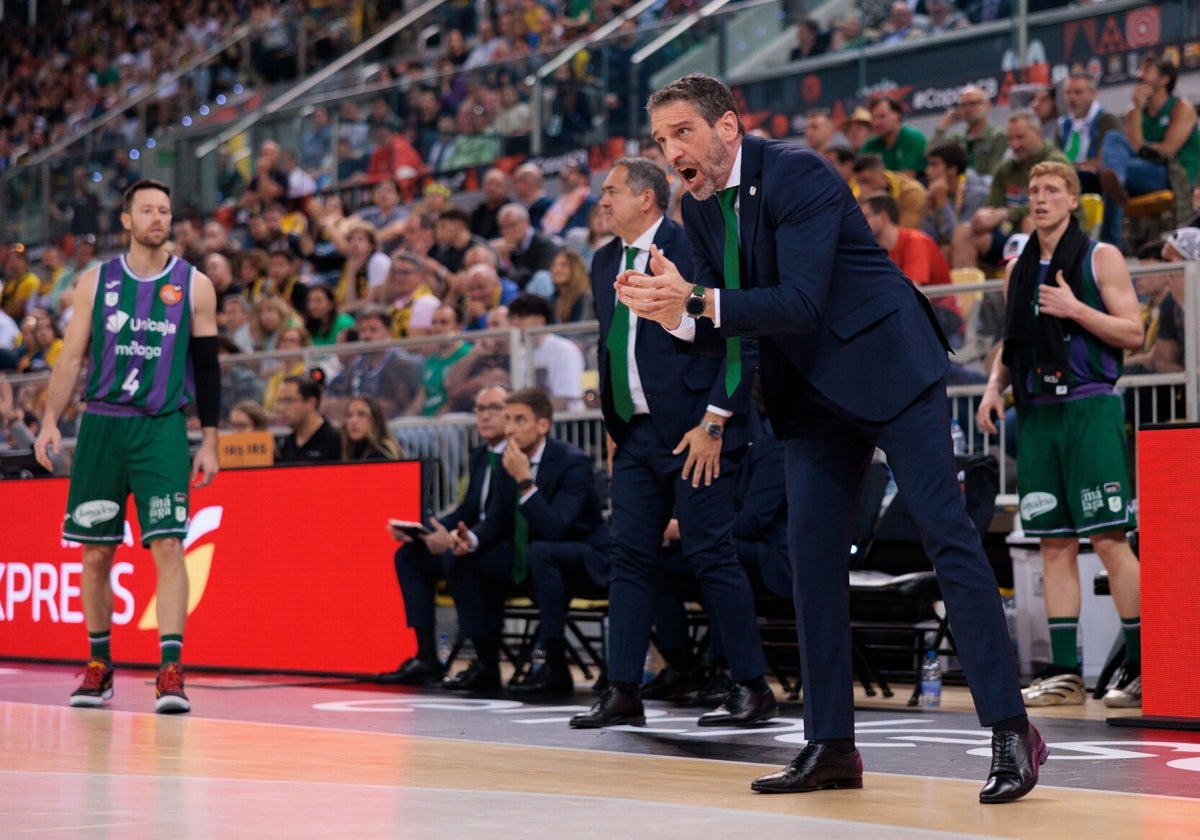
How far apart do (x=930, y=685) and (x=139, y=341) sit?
3570 millimetres

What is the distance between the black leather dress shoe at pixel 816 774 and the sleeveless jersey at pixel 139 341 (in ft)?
11.6

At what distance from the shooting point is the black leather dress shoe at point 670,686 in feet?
22.9

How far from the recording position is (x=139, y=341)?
6660 mm

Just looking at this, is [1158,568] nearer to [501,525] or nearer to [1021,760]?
[1021,760]

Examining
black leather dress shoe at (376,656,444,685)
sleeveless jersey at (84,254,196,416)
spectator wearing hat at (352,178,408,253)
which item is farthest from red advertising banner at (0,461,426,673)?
spectator wearing hat at (352,178,408,253)

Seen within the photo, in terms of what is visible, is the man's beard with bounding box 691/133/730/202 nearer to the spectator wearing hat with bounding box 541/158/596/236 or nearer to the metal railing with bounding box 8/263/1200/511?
the metal railing with bounding box 8/263/1200/511

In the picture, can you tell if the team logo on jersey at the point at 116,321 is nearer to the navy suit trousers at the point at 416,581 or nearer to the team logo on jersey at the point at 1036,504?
the navy suit trousers at the point at 416,581

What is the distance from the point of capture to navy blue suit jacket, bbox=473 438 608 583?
7395mm

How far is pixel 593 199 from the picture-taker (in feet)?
44.4

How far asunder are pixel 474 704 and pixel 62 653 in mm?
3660

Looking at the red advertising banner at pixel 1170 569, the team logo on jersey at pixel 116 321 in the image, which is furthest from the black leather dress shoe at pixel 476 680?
the red advertising banner at pixel 1170 569

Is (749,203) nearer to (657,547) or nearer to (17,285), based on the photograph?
(657,547)

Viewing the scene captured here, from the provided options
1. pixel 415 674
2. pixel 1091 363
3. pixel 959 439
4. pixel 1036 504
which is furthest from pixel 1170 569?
pixel 415 674

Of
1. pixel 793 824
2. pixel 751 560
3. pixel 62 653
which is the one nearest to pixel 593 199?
pixel 62 653
